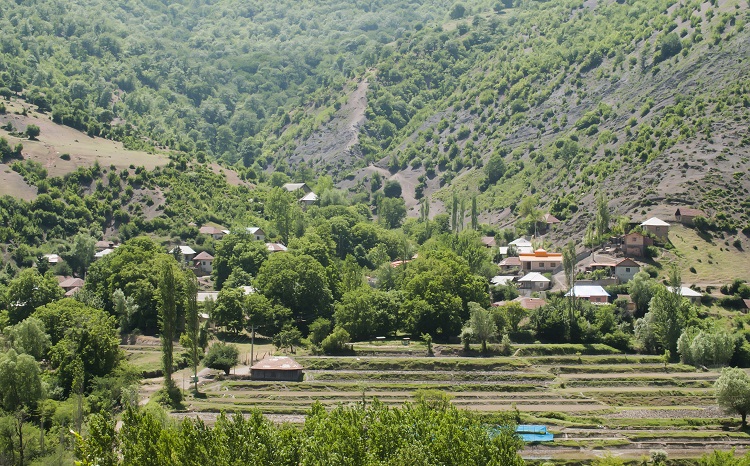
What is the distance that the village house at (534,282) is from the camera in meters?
124

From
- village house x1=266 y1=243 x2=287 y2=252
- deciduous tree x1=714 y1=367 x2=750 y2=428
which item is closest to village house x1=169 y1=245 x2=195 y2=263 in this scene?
village house x1=266 y1=243 x2=287 y2=252

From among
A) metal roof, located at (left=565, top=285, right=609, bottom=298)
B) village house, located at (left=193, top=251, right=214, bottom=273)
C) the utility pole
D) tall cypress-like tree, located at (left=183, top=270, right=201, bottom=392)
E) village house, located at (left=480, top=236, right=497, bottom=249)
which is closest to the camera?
tall cypress-like tree, located at (left=183, top=270, right=201, bottom=392)

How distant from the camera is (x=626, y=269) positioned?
11888 centimetres

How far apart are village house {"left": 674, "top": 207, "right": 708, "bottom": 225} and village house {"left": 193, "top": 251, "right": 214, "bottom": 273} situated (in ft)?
→ 184

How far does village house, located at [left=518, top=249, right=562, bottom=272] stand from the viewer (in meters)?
131

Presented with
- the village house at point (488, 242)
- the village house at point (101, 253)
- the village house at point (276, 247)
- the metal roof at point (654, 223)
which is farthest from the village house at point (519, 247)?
the village house at point (101, 253)

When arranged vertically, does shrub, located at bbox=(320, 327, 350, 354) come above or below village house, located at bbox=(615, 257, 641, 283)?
below

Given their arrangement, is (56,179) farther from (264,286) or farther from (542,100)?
(542,100)

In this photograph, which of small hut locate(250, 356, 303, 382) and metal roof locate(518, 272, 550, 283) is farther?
metal roof locate(518, 272, 550, 283)

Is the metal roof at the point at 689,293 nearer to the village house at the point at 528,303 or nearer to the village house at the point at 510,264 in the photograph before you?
the village house at the point at 528,303

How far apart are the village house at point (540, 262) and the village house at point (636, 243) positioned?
1038cm

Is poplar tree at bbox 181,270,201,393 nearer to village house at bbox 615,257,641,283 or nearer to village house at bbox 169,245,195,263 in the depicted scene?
village house at bbox 169,245,195,263

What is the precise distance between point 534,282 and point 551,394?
3766 centimetres

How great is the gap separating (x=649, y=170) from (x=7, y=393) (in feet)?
301
